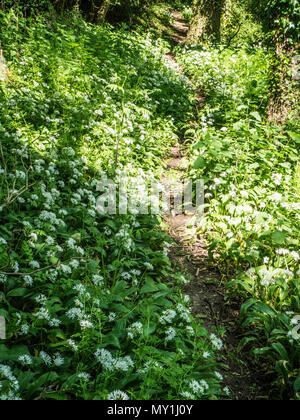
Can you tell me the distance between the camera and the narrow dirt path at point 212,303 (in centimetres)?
306

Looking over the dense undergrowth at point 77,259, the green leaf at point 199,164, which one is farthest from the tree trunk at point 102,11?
the green leaf at point 199,164

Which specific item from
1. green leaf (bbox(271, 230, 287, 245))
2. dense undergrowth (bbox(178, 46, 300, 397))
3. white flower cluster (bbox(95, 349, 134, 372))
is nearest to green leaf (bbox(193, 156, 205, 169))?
dense undergrowth (bbox(178, 46, 300, 397))

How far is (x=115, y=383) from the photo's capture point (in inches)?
88.0

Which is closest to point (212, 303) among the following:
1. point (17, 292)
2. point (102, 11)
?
point (17, 292)

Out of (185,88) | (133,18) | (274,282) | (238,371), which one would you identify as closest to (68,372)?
(238,371)

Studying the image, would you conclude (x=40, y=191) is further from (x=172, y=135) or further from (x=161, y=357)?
(x=172, y=135)

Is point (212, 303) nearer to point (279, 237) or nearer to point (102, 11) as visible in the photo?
point (279, 237)

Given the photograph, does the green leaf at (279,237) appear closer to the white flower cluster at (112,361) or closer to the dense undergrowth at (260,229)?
the dense undergrowth at (260,229)

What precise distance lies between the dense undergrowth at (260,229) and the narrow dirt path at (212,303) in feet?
0.51

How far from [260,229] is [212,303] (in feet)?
4.07

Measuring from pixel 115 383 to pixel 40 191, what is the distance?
7.63 feet

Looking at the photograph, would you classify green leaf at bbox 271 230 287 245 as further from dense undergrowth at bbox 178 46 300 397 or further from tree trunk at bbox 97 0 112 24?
tree trunk at bbox 97 0 112 24

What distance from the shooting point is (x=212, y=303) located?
392 cm

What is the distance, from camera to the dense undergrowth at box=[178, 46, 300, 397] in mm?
3262
